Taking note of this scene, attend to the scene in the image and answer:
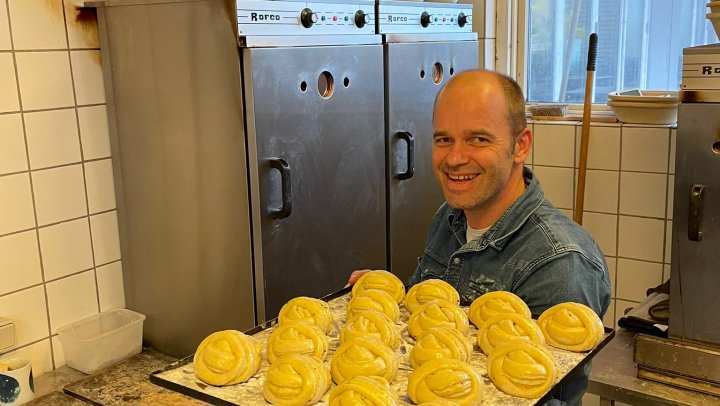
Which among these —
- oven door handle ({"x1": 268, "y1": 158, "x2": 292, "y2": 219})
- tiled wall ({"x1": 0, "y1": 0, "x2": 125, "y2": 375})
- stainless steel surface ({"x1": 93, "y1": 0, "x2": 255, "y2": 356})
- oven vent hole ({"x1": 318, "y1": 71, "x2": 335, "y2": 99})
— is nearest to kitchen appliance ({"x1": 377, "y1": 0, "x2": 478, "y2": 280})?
oven vent hole ({"x1": 318, "y1": 71, "x2": 335, "y2": 99})

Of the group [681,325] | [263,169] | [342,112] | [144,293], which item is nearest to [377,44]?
[342,112]

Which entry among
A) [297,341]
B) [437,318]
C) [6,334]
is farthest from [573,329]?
[6,334]

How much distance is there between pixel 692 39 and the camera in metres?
2.81

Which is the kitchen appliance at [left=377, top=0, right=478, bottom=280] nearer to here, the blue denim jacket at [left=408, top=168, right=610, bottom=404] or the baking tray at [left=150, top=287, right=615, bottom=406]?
the blue denim jacket at [left=408, top=168, right=610, bottom=404]

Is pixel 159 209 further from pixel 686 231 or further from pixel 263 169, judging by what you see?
pixel 686 231

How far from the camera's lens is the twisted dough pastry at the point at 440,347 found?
4.17 ft

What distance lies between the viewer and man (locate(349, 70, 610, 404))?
5.26ft

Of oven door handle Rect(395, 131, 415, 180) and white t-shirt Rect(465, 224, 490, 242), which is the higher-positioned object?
oven door handle Rect(395, 131, 415, 180)

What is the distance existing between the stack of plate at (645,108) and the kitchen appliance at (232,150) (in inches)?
37.9

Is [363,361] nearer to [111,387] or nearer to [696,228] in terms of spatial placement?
[696,228]

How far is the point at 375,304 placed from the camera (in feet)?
4.88

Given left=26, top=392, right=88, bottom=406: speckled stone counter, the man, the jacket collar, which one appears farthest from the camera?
left=26, top=392, right=88, bottom=406: speckled stone counter

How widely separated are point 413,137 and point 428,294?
1237 mm

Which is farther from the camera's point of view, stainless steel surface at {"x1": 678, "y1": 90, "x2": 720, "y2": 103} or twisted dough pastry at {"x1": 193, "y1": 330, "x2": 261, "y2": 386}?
stainless steel surface at {"x1": 678, "y1": 90, "x2": 720, "y2": 103}
